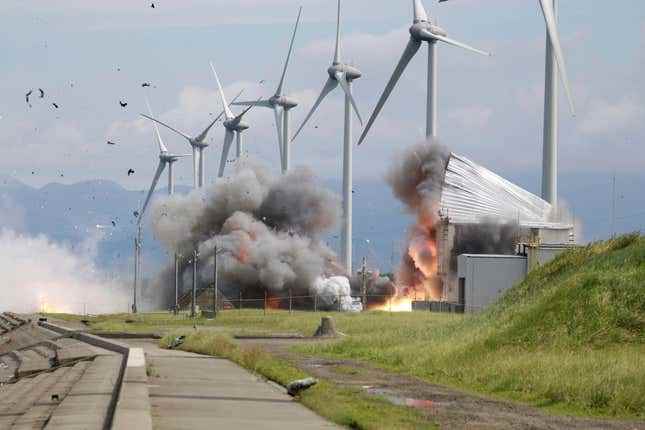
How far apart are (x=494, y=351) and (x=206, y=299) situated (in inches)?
3792

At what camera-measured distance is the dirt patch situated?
93.7ft

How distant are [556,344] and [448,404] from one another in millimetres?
8955

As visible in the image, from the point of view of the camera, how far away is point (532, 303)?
47781mm

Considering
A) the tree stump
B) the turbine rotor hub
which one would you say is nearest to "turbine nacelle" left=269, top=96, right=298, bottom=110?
the turbine rotor hub

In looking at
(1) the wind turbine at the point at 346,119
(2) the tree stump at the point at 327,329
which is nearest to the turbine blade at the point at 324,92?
(1) the wind turbine at the point at 346,119

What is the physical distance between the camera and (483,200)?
136625 mm

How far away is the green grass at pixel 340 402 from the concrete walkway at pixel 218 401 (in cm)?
45

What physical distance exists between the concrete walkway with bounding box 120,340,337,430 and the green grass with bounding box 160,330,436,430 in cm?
45

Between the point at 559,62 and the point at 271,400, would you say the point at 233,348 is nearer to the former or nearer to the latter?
the point at 271,400

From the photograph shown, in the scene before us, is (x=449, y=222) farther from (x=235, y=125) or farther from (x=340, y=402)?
(x=340, y=402)

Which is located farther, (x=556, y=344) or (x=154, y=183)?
(x=154, y=183)

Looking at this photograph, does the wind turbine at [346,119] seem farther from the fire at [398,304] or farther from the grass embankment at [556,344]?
the grass embankment at [556,344]

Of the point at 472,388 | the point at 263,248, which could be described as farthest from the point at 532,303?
the point at 263,248

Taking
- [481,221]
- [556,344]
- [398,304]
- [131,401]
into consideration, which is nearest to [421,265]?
[398,304]
